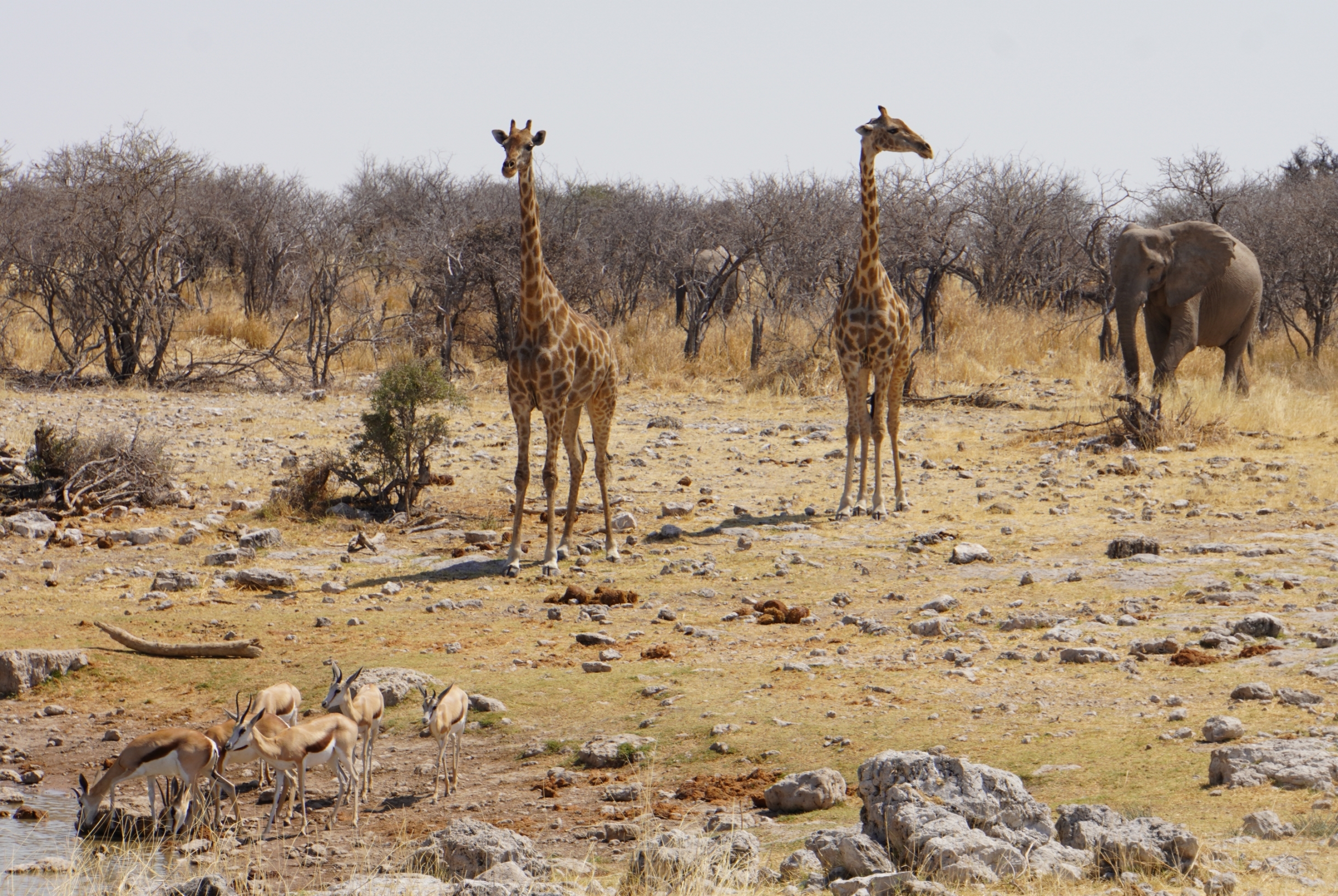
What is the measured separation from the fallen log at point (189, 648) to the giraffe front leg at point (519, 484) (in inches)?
104

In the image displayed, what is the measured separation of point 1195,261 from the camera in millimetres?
19844

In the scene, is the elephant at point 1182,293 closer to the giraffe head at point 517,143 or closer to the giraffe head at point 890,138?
the giraffe head at point 890,138

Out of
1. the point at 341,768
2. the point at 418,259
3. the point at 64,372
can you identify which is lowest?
the point at 341,768

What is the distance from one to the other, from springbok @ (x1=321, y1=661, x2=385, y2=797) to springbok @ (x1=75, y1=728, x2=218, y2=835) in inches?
24.1

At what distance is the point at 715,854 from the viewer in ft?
16.3

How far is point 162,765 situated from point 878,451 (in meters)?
8.64

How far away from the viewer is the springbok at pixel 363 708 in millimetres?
6566

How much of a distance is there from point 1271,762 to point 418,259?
66.5 feet

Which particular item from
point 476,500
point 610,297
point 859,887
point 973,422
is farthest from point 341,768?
point 610,297

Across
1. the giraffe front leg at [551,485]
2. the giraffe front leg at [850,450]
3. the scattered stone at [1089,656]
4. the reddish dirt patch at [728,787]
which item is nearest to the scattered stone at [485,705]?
the reddish dirt patch at [728,787]

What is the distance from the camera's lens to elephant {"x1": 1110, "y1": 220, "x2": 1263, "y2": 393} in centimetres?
1930

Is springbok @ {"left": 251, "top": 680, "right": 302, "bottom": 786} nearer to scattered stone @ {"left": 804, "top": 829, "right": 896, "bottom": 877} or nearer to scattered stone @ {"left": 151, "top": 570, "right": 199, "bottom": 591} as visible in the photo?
scattered stone @ {"left": 804, "top": 829, "right": 896, "bottom": 877}

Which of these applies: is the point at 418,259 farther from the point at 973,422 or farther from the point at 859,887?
the point at 859,887

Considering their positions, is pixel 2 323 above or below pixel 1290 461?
above
